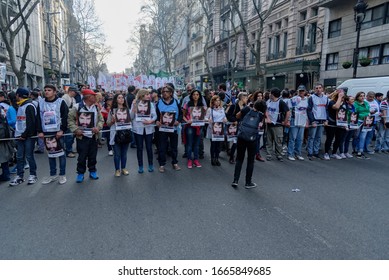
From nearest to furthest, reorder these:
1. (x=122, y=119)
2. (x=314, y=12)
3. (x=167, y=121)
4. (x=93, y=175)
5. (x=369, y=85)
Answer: (x=93, y=175) → (x=122, y=119) → (x=167, y=121) → (x=369, y=85) → (x=314, y=12)

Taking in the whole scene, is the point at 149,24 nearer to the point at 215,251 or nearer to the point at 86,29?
the point at 86,29

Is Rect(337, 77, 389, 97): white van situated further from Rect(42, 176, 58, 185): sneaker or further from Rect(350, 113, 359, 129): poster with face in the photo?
Rect(42, 176, 58, 185): sneaker

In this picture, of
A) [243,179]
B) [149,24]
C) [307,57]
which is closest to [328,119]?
[243,179]

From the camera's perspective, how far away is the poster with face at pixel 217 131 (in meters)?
7.09

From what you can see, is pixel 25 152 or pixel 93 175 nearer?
pixel 25 152

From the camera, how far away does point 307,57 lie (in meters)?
25.4

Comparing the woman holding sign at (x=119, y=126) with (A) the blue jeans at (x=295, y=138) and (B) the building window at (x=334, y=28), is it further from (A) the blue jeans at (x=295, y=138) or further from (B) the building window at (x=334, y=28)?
(B) the building window at (x=334, y=28)

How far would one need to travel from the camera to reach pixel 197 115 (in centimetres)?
697

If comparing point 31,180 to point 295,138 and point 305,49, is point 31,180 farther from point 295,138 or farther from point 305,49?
point 305,49

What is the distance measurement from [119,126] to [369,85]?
9818 mm

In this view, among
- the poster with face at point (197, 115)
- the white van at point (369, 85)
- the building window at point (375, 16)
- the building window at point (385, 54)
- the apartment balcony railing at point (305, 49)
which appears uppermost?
the building window at point (375, 16)

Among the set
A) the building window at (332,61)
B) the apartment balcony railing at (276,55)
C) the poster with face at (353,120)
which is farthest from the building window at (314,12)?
the poster with face at (353,120)

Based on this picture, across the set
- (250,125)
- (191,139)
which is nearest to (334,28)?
(191,139)

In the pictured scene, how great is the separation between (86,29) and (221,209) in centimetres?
3300
